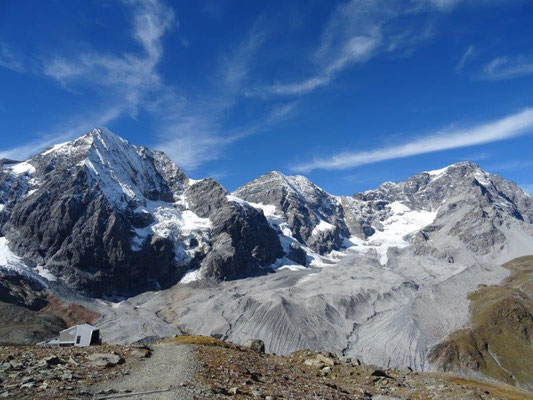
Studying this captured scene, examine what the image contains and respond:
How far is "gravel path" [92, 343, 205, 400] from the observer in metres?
28.8

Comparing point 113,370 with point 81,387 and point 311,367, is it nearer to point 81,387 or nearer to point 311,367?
point 81,387

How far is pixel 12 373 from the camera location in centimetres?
3077

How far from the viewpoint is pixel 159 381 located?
32750 millimetres

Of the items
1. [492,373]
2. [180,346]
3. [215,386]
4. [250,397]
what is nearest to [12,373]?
[215,386]

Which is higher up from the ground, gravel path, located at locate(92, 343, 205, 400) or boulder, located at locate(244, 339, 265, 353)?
boulder, located at locate(244, 339, 265, 353)

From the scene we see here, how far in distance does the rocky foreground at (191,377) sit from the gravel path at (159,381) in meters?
0.06

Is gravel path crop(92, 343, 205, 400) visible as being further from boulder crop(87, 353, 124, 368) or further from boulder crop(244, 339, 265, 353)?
boulder crop(244, 339, 265, 353)

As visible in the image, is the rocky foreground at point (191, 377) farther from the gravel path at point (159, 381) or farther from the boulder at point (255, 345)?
the boulder at point (255, 345)

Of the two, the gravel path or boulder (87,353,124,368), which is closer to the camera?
the gravel path

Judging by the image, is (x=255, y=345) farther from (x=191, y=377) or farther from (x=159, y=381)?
(x=159, y=381)

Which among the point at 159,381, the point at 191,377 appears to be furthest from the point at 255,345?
the point at 159,381

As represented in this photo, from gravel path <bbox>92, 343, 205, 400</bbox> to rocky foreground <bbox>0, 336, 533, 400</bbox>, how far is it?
0.06 meters

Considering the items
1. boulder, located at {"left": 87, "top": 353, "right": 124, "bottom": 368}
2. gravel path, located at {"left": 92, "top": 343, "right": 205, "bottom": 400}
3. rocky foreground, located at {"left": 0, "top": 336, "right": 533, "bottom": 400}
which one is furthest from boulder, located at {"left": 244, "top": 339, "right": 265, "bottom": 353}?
boulder, located at {"left": 87, "top": 353, "right": 124, "bottom": 368}

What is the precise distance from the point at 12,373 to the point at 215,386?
43.9ft
